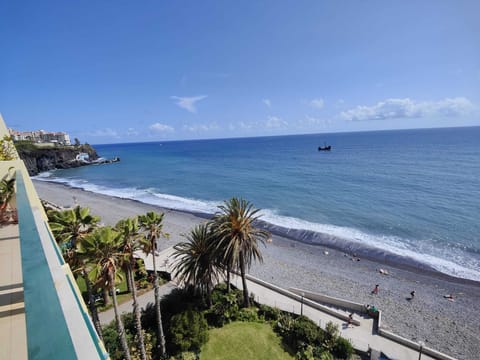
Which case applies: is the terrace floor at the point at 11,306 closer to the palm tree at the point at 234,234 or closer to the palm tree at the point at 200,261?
the palm tree at the point at 234,234

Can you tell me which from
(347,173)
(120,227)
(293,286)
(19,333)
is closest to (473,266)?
(293,286)

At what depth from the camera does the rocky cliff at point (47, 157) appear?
301 feet

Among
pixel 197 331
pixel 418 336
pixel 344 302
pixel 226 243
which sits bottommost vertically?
pixel 418 336

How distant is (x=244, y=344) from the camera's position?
47.6 ft

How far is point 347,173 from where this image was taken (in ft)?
223

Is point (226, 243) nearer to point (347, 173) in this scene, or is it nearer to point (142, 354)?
point (142, 354)

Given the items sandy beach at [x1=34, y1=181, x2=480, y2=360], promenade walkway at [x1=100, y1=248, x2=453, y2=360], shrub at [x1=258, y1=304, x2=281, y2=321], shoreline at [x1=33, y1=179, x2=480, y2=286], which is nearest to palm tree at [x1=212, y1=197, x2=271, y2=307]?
shrub at [x1=258, y1=304, x2=281, y2=321]

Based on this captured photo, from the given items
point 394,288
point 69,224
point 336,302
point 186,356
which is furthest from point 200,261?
point 394,288

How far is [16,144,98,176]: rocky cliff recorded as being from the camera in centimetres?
9179

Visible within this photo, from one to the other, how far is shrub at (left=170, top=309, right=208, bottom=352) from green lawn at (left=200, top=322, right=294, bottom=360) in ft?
2.17

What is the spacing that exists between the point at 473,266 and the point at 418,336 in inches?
559

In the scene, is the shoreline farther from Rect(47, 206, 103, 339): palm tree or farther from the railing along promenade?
the railing along promenade

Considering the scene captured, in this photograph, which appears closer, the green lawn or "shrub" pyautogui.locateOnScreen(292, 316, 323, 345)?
the green lawn

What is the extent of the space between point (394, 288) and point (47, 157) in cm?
12380
